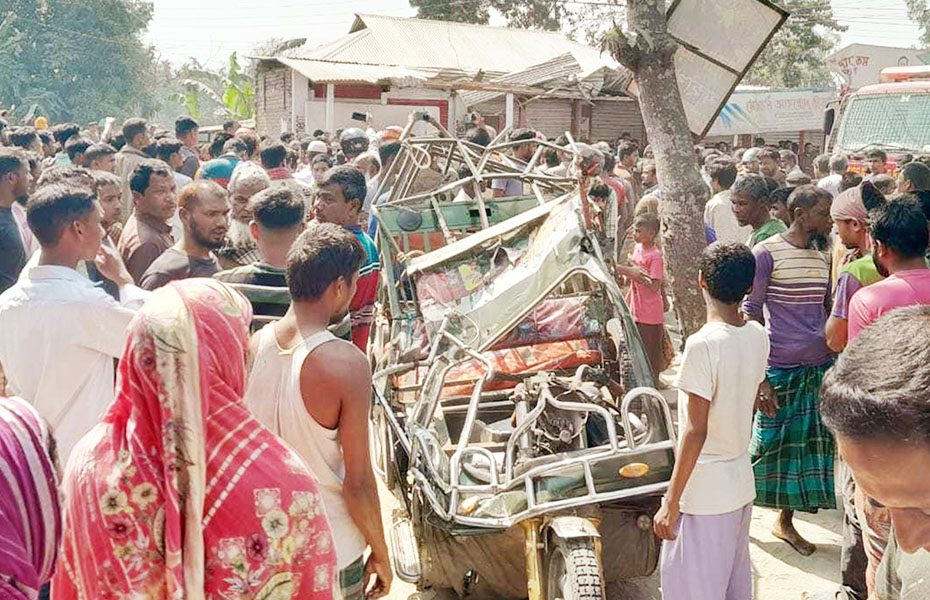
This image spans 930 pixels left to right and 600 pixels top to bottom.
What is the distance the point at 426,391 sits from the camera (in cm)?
387

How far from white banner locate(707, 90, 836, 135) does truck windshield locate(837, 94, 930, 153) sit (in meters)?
8.99

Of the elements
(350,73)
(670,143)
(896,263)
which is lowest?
(896,263)

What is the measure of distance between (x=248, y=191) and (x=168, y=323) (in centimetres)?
302

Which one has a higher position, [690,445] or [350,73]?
[350,73]

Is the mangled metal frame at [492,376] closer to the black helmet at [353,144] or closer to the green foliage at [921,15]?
the black helmet at [353,144]

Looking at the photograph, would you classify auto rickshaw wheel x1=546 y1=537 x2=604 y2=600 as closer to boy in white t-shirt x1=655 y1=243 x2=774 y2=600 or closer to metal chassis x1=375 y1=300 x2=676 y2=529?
metal chassis x1=375 y1=300 x2=676 y2=529

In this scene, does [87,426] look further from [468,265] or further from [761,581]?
[761,581]

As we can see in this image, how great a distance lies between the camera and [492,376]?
13.0 ft

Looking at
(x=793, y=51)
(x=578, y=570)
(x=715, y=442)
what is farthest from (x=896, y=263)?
(x=793, y=51)

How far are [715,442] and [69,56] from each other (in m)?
40.5

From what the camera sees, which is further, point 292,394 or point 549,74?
point 549,74

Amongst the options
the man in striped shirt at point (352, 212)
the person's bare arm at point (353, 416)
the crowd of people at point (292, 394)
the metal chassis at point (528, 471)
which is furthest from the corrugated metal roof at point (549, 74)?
the person's bare arm at point (353, 416)

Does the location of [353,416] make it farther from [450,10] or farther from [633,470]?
[450,10]

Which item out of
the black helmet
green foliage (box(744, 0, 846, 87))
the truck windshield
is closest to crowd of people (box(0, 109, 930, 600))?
the black helmet
